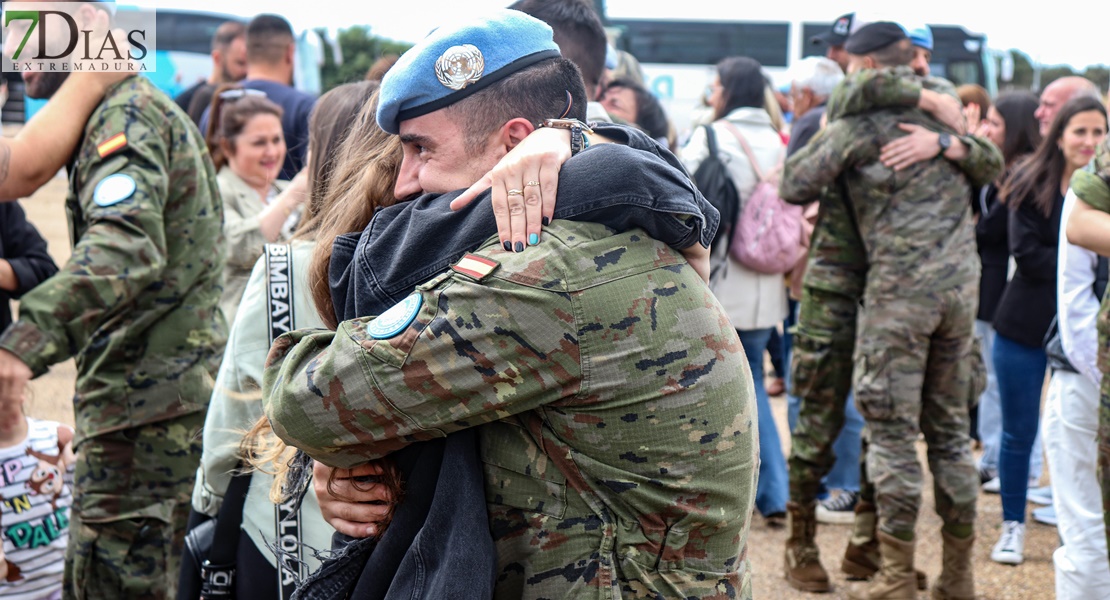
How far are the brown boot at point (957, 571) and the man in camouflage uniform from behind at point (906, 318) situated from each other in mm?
12

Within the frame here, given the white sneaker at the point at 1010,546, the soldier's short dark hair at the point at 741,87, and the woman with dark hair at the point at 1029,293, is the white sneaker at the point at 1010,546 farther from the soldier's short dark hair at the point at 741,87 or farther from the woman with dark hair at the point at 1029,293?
the soldier's short dark hair at the point at 741,87

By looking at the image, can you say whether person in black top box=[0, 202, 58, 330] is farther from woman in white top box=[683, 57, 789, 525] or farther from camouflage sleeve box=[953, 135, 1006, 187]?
camouflage sleeve box=[953, 135, 1006, 187]

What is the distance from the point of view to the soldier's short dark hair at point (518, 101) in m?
1.70

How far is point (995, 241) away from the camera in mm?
6211

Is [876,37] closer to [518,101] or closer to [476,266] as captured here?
[518,101]

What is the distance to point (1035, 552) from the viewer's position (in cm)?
538

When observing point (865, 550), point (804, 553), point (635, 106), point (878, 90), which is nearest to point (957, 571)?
point (865, 550)

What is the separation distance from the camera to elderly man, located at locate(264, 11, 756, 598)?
1479mm

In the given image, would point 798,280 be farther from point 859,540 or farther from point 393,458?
point 393,458

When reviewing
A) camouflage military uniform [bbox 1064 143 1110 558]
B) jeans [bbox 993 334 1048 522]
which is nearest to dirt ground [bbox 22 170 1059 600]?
jeans [bbox 993 334 1048 522]

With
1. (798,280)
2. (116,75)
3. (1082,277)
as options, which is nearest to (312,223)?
(116,75)

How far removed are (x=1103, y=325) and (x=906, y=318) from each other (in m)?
1.12

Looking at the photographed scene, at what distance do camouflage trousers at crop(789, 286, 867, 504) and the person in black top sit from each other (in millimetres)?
3187

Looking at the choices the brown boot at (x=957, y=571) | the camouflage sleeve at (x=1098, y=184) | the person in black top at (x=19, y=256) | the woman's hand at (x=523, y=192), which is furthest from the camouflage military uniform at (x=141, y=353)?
the brown boot at (x=957, y=571)
